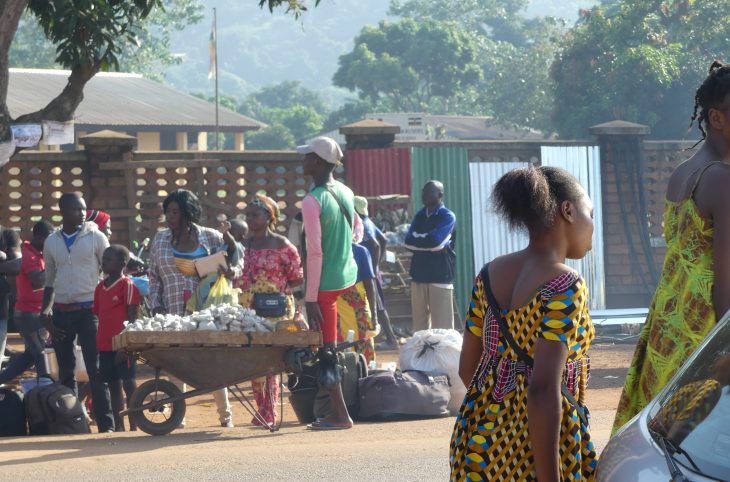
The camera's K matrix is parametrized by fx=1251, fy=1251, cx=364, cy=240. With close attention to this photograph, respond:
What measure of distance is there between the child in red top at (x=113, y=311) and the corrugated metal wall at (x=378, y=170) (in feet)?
23.6

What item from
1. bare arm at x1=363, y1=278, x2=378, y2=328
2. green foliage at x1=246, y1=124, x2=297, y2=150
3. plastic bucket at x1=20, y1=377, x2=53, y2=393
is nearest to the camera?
plastic bucket at x1=20, y1=377, x2=53, y2=393

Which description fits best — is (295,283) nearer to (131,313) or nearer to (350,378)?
(350,378)

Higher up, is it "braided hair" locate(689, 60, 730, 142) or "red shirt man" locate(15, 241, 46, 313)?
"braided hair" locate(689, 60, 730, 142)

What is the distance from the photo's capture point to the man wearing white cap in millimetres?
8000

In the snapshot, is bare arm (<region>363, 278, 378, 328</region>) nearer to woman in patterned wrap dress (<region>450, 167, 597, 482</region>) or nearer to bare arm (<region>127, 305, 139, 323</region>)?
bare arm (<region>127, 305, 139, 323</region>)

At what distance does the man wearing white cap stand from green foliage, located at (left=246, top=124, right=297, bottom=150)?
66.2 metres

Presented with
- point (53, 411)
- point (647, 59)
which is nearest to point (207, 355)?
point (53, 411)

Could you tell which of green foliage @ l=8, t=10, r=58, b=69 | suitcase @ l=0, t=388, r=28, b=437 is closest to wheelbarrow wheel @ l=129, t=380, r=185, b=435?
suitcase @ l=0, t=388, r=28, b=437

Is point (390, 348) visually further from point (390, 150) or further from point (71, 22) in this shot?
point (71, 22)

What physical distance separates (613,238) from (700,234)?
46.3 ft

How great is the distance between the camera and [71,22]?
1023 centimetres

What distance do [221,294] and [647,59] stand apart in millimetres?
23212

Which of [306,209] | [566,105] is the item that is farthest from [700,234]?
[566,105]

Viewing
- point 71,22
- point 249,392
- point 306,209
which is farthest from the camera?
point 249,392
